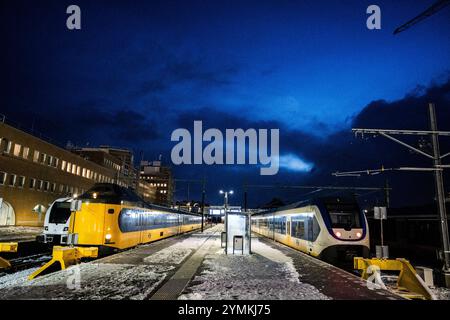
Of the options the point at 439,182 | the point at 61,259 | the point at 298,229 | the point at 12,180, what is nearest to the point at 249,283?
the point at 61,259

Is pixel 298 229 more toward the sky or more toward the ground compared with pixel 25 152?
more toward the ground

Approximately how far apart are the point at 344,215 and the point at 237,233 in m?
5.61

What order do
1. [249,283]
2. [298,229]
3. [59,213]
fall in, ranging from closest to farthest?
[249,283]
[59,213]
[298,229]

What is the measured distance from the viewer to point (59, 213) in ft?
62.6

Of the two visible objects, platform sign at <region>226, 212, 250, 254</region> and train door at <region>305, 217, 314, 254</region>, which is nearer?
platform sign at <region>226, 212, 250, 254</region>

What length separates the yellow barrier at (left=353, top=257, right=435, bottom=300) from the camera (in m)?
8.85

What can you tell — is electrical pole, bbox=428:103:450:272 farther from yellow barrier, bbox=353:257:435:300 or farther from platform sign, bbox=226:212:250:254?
platform sign, bbox=226:212:250:254

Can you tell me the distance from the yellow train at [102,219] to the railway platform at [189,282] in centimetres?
229

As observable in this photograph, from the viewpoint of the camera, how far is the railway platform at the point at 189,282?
7.74 meters

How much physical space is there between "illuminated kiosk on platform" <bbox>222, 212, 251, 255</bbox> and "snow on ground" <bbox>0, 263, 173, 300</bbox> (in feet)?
19.7

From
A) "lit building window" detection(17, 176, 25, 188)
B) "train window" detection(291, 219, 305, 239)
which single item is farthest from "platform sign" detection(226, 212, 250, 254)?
"lit building window" detection(17, 176, 25, 188)

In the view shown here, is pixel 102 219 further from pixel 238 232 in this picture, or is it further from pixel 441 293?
pixel 441 293
